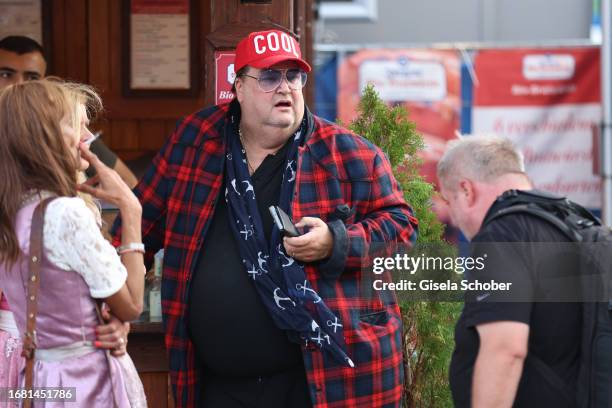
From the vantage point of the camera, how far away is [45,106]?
3.01 metres

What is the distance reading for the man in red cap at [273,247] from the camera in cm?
349

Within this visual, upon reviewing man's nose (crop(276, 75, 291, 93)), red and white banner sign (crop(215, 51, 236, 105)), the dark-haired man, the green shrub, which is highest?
the dark-haired man

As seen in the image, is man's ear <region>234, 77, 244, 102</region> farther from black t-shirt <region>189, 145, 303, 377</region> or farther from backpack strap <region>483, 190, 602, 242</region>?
backpack strap <region>483, 190, 602, 242</region>

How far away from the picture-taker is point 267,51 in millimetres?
3740

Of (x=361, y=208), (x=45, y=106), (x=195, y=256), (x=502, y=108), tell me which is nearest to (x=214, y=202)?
(x=195, y=256)

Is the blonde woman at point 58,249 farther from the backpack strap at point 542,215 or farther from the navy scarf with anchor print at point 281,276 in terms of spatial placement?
the backpack strap at point 542,215

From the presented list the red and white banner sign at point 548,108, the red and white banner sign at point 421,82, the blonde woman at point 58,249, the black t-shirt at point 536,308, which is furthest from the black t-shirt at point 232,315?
the red and white banner sign at point 548,108

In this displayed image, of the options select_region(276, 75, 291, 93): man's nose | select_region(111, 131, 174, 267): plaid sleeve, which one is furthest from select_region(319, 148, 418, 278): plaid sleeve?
select_region(111, 131, 174, 267): plaid sleeve

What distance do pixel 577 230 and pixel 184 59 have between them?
140 inches

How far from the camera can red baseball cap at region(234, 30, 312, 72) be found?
3.71 metres

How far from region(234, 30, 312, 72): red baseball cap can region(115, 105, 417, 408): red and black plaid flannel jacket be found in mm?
253

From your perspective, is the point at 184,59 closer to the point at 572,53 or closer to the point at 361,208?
the point at 361,208

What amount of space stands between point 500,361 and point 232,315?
960 mm

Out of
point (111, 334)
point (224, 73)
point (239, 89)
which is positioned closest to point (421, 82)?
point (224, 73)
